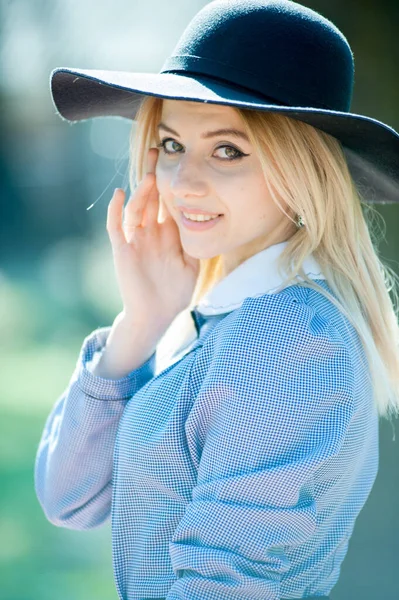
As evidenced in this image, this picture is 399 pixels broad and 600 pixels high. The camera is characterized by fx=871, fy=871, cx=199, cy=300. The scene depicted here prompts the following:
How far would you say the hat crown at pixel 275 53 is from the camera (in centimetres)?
166

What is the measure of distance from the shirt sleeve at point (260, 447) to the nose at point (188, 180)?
1.16 feet

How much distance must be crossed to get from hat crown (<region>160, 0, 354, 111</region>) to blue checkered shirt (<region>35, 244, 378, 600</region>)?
1.11 ft

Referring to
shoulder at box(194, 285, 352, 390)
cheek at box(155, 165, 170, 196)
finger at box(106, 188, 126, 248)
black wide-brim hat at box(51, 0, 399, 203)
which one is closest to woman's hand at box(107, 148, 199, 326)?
finger at box(106, 188, 126, 248)

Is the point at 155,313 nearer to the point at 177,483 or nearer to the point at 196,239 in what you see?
the point at 196,239

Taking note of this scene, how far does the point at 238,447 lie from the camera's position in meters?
1.48

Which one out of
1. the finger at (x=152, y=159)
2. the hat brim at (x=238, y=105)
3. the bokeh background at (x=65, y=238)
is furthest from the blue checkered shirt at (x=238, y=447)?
the bokeh background at (x=65, y=238)

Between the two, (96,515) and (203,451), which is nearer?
(203,451)

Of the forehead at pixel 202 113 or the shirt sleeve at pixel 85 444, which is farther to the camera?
the shirt sleeve at pixel 85 444

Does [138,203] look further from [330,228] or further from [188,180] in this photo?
[330,228]

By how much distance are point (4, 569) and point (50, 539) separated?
0.93ft

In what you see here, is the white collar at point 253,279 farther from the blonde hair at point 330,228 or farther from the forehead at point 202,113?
the forehead at point 202,113

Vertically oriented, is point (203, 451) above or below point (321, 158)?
below

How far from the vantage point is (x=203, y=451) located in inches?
60.4

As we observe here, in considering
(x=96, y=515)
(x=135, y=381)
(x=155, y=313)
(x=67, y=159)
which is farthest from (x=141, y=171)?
(x=67, y=159)
